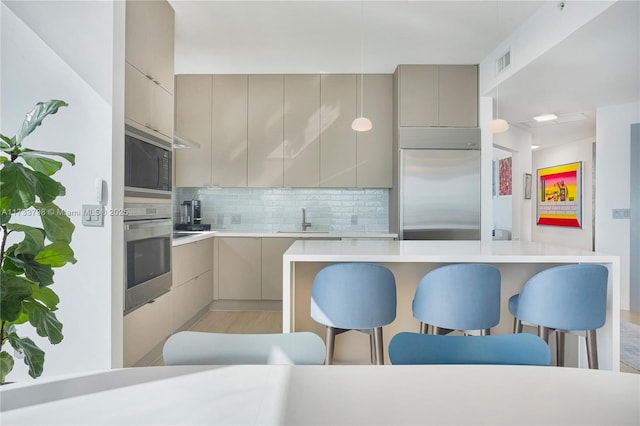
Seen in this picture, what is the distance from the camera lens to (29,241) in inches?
41.8

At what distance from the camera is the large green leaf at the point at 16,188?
3.20 ft

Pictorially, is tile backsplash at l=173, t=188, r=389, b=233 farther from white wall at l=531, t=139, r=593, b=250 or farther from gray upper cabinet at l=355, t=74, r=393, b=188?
white wall at l=531, t=139, r=593, b=250

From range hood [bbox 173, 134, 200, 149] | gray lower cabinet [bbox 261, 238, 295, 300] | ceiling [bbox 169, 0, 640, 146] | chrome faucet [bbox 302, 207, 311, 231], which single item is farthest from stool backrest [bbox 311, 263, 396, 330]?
chrome faucet [bbox 302, 207, 311, 231]

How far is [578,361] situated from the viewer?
7.93 ft

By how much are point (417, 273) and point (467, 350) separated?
139cm

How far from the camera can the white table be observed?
0.64 meters

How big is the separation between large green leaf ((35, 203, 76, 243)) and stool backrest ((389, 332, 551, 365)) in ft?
3.29

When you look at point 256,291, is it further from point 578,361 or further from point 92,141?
point 578,361

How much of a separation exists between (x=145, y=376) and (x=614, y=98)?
5.42 metres

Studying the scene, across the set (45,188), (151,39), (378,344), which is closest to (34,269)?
(45,188)

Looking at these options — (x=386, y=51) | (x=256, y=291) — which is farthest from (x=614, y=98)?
(x=256, y=291)

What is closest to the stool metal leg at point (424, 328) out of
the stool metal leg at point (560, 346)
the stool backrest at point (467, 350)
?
the stool metal leg at point (560, 346)

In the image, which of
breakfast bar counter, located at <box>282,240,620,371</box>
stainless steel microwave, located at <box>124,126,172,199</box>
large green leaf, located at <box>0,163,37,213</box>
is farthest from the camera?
stainless steel microwave, located at <box>124,126,172,199</box>

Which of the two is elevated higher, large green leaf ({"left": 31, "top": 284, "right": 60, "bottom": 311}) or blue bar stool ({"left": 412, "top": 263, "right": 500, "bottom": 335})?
large green leaf ({"left": 31, "top": 284, "right": 60, "bottom": 311})
